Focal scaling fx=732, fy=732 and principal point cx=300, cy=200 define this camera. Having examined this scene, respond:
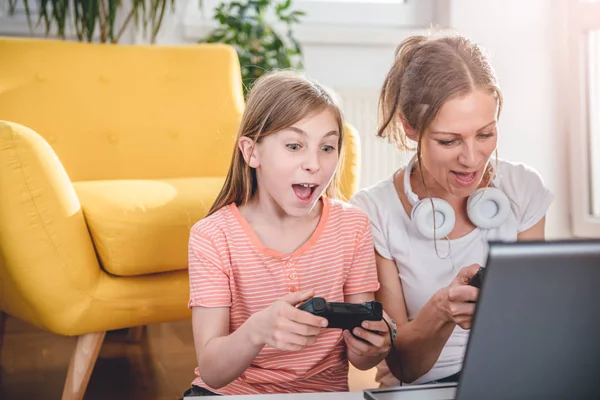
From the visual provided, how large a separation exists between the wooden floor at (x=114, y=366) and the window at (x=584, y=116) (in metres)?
1.62

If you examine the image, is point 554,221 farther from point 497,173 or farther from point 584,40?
point 497,173

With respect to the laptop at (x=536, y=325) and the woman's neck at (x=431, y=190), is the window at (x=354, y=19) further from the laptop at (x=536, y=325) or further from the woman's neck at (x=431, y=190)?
the laptop at (x=536, y=325)

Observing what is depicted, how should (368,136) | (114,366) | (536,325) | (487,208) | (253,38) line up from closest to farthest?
(536,325)
(487,208)
(114,366)
(253,38)
(368,136)

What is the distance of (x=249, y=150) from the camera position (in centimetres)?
119

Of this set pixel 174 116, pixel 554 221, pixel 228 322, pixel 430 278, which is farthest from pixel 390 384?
pixel 554 221

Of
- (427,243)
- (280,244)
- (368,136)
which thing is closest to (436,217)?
(427,243)

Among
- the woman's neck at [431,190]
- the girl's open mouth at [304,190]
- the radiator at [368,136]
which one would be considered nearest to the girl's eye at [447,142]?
the woman's neck at [431,190]

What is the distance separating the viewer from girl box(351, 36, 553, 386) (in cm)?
119

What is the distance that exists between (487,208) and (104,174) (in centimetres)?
130

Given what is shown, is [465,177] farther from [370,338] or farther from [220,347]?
[220,347]

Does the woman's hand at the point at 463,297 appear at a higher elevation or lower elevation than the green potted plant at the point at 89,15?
lower

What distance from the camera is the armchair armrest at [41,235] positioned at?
148 cm

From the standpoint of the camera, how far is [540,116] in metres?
3.36

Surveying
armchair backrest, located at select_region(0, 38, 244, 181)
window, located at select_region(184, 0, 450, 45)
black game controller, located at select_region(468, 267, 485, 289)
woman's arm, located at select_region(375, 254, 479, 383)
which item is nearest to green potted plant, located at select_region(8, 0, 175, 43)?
window, located at select_region(184, 0, 450, 45)
